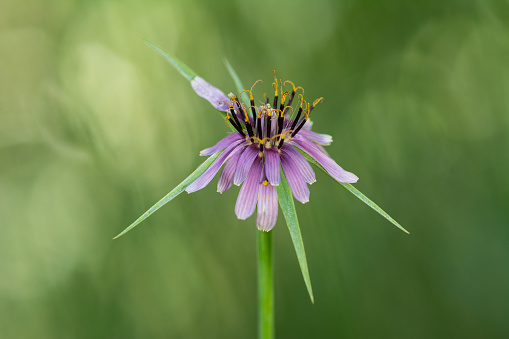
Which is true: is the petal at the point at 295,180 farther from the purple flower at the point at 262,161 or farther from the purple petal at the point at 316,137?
the purple petal at the point at 316,137

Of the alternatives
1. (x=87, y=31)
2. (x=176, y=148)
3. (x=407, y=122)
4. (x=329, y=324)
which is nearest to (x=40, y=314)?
(x=176, y=148)

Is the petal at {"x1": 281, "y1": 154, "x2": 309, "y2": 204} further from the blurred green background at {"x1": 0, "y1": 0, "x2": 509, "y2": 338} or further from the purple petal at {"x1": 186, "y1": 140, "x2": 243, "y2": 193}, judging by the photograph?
the blurred green background at {"x1": 0, "y1": 0, "x2": 509, "y2": 338}

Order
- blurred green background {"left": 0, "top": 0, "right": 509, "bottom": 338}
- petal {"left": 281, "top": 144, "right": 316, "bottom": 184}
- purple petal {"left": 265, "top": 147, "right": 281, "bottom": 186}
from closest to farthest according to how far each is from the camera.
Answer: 1. purple petal {"left": 265, "top": 147, "right": 281, "bottom": 186}
2. petal {"left": 281, "top": 144, "right": 316, "bottom": 184}
3. blurred green background {"left": 0, "top": 0, "right": 509, "bottom": 338}

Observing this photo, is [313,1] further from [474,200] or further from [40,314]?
[40,314]

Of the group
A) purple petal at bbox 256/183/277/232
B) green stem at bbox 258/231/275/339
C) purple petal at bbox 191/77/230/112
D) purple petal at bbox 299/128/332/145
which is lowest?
green stem at bbox 258/231/275/339

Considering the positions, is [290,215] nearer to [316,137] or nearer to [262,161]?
[262,161]

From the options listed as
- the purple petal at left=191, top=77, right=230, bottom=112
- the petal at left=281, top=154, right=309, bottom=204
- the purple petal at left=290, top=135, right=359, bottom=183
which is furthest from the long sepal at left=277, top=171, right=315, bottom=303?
the purple petal at left=191, top=77, right=230, bottom=112

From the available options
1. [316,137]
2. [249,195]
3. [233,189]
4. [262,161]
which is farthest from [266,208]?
[233,189]

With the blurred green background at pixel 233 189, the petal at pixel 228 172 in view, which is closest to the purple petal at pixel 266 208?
the petal at pixel 228 172
